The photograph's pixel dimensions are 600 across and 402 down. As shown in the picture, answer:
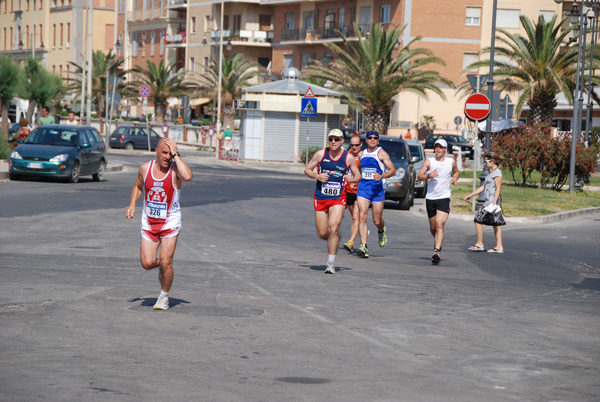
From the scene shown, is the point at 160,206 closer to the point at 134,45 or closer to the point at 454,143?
the point at 454,143

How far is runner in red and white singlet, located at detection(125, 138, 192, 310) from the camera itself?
384 inches

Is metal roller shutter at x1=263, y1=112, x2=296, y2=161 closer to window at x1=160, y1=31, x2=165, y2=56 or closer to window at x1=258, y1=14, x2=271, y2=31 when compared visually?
window at x1=258, y1=14, x2=271, y2=31

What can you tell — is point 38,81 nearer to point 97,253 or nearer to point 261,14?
point 261,14

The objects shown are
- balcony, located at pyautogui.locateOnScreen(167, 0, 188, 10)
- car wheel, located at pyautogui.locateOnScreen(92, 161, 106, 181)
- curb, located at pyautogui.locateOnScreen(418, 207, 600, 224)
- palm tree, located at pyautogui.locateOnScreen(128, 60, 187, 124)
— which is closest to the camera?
curb, located at pyautogui.locateOnScreen(418, 207, 600, 224)

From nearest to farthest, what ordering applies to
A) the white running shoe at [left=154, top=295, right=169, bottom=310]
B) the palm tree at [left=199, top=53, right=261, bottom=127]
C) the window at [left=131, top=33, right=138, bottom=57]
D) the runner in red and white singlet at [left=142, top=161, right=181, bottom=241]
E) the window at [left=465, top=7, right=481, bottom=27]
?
the white running shoe at [left=154, top=295, right=169, bottom=310] → the runner in red and white singlet at [left=142, top=161, right=181, bottom=241] → the window at [left=465, top=7, right=481, bottom=27] → the palm tree at [left=199, top=53, right=261, bottom=127] → the window at [left=131, top=33, right=138, bottom=57]

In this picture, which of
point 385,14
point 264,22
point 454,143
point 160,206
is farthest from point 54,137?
point 264,22

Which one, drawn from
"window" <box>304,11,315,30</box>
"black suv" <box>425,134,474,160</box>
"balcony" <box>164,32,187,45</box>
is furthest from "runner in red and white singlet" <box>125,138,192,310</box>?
"balcony" <box>164,32,187,45</box>

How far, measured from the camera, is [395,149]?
27234mm

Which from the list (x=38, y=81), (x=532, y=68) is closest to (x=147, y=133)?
(x=38, y=81)

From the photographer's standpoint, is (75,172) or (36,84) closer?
(75,172)

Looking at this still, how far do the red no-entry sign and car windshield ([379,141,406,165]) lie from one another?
2379 millimetres

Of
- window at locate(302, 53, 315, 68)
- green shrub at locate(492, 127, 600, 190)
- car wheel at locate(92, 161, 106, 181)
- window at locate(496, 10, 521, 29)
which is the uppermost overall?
window at locate(496, 10, 521, 29)

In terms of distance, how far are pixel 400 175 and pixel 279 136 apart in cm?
2656

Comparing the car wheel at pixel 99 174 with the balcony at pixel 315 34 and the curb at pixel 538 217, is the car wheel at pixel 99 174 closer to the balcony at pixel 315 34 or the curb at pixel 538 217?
the curb at pixel 538 217
